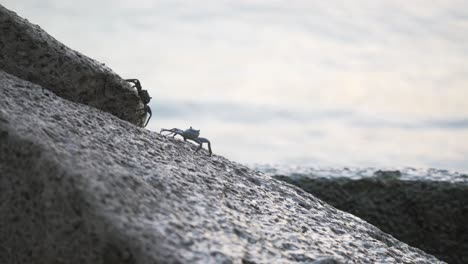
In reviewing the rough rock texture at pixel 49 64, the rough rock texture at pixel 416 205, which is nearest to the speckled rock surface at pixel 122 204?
the rough rock texture at pixel 49 64

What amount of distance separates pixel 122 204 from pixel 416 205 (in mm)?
4103

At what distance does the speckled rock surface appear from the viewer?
2387 millimetres

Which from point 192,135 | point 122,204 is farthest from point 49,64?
point 122,204

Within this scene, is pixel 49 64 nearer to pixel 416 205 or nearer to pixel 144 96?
pixel 144 96

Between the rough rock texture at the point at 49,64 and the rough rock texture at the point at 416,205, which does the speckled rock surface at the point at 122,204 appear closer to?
the rough rock texture at the point at 49,64

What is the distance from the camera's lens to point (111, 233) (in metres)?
2.33

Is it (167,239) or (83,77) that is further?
(83,77)

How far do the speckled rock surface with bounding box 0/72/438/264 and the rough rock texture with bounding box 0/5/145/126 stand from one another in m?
0.13

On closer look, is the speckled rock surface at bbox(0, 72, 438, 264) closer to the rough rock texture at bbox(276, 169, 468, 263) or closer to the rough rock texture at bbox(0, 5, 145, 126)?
the rough rock texture at bbox(0, 5, 145, 126)

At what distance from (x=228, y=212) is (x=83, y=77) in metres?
1.06

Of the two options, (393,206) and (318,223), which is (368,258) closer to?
(318,223)

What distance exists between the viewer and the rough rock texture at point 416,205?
6.01 meters

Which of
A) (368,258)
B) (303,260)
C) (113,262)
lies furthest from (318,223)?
(113,262)

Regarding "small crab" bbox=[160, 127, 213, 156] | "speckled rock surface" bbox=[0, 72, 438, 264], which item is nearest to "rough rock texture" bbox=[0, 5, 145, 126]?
"speckled rock surface" bbox=[0, 72, 438, 264]
